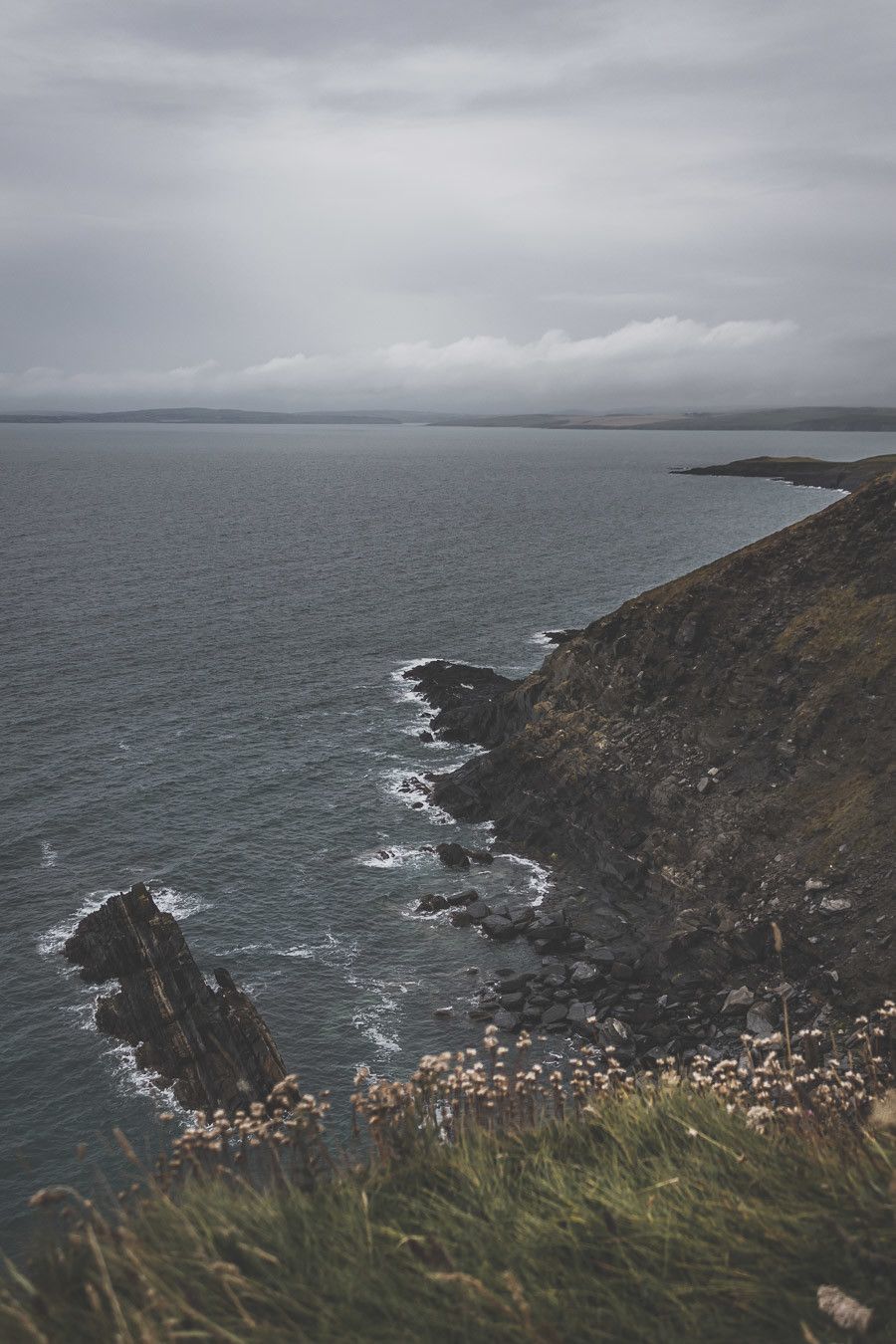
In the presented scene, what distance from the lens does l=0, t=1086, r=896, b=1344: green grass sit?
6793 mm

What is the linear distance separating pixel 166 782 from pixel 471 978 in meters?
25.5

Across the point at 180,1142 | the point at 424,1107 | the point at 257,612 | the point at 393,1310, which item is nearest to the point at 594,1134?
the point at 424,1107

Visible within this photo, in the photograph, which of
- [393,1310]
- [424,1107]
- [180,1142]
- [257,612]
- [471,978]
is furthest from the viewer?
[257,612]

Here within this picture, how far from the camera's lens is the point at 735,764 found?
148 ft

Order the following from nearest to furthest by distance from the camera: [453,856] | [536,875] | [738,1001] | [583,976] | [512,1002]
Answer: [738,1001] < [512,1002] < [583,976] < [536,875] < [453,856]

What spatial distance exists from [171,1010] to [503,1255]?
30.2m

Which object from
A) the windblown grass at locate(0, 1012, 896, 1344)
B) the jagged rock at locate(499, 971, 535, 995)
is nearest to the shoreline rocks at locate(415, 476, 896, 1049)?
the jagged rock at locate(499, 971, 535, 995)

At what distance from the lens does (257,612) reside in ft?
316

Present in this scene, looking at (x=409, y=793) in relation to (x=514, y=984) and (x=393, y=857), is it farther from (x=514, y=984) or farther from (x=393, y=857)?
(x=514, y=984)

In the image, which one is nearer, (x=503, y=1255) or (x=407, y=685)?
(x=503, y=1255)

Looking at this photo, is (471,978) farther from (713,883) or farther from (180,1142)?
(180,1142)

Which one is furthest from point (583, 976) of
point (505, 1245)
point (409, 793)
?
point (505, 1245)

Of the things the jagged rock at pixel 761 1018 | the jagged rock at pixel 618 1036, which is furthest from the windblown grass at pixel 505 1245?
Answer: the jagged rock at pixel 618 1036

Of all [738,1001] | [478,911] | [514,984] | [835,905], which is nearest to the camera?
[738,1001]
